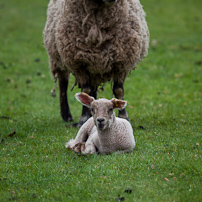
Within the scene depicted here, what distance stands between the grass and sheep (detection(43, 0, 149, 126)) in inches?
41.8

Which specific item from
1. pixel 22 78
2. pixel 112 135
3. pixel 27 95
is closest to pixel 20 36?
pixel 22 78

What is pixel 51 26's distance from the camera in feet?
25.1

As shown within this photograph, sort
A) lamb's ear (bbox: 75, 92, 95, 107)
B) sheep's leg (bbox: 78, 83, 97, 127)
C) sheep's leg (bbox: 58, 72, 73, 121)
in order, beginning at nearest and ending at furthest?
lamb's ear (bbox: 75, 92, 95, 107), sheep's leg (bbox: 78, 83, 97, 127), sheep's leg (bbox: 58, 72, 73, 121)

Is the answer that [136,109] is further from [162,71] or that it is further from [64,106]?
[162,71]

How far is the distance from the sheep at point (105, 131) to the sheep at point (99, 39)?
56.0 inches

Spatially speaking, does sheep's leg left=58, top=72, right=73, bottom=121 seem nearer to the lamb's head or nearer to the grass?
the grass

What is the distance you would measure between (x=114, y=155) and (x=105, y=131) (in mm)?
365

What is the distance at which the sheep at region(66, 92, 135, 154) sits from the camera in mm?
5129

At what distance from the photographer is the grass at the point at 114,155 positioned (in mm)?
4156

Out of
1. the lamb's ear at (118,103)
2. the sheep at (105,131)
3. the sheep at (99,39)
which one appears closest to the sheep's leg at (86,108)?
the sheep at (99,39)

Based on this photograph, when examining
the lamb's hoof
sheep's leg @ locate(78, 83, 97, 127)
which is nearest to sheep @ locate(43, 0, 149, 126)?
sheep's leg @ locate(78, 83, 97, 127)

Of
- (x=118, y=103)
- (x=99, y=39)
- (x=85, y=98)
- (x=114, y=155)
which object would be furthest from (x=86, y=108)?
(x=114, y=155)

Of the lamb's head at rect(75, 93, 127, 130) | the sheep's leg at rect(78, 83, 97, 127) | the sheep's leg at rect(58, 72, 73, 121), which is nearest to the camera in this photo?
the lamb's head at rect(75, 93, 127, 130)

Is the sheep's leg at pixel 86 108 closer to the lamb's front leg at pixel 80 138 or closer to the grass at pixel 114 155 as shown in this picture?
the grass at pixel 114 155
